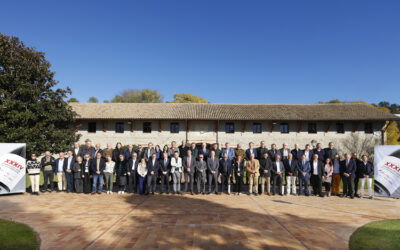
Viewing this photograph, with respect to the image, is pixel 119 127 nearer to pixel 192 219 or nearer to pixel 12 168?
pixel 12 168

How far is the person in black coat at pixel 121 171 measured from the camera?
964 cm

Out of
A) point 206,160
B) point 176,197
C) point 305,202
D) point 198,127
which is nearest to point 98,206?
point 176,197

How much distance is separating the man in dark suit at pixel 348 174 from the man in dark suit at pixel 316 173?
86 cm

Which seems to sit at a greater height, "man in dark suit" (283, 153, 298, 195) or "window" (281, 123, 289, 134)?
"window" (281, 123, 289, 134)

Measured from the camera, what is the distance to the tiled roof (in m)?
24.7

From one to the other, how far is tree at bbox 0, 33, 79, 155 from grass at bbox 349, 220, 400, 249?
2245 cm

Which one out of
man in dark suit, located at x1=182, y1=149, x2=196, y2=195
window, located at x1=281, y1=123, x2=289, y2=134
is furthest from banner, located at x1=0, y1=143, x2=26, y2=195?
window, located at x1=281, y1=123, x2=289, y2=134

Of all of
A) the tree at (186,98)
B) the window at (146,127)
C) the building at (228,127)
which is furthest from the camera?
the tree at (186,98)

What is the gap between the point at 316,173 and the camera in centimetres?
940

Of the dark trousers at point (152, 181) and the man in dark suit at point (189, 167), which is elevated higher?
the man in dark suit at point (189, 167)

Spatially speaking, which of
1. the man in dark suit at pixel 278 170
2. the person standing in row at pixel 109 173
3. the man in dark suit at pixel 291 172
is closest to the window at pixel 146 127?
the person standing in row at pixel 109 173

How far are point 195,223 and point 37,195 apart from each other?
7.39 meters

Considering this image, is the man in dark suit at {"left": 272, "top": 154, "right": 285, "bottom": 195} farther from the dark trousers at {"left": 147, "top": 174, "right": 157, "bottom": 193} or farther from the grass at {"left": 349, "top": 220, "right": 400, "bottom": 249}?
the dark trousers at {"left": 147, "top": 174, "right": 157, "bottom": 193}

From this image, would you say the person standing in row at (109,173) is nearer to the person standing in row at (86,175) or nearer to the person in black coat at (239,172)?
the person standing in row at (86,175)
